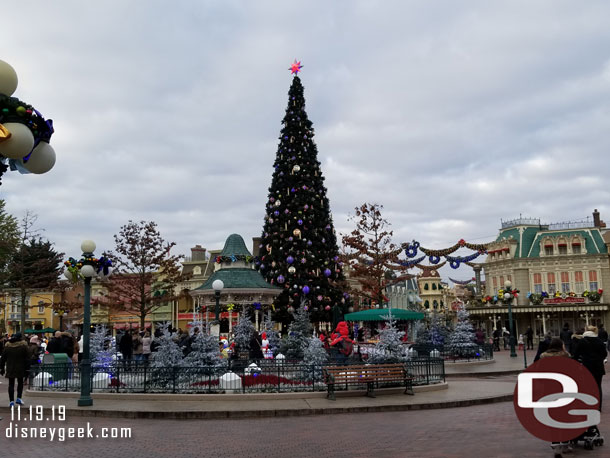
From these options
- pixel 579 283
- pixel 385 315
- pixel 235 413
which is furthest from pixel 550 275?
pixel 235 413

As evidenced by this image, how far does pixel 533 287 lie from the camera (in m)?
60.4

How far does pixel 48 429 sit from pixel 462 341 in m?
20.9

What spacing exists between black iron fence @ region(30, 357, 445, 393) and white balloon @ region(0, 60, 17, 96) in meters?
9.77

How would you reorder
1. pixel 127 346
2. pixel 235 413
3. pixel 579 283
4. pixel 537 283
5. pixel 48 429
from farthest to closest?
1. pixel 537 283
2. pixel 579 283
3. pixel 127 346
4. pixel 235 413
5. pixel 48 429

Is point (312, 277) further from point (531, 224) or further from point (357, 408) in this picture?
point (531, 224)

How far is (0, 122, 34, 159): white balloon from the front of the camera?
5891 millimetres

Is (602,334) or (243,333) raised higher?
(243,333)

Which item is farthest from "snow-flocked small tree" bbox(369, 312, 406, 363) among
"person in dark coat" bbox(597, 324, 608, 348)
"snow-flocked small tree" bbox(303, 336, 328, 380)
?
"person in dark coat" bbox(597, 324, 608, 348)

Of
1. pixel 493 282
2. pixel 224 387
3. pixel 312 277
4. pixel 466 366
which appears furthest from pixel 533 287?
pixel 224 387

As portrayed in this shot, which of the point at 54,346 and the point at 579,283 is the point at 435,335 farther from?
the point at 579,283

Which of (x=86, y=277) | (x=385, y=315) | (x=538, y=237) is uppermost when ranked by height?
(x=538, y=237)

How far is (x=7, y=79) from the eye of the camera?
6227 millimetres

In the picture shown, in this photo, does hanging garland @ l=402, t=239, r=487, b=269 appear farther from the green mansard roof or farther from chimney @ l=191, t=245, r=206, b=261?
chimney @ l=191, t=245, r=206, b=261

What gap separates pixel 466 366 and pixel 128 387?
15065 millimetres
